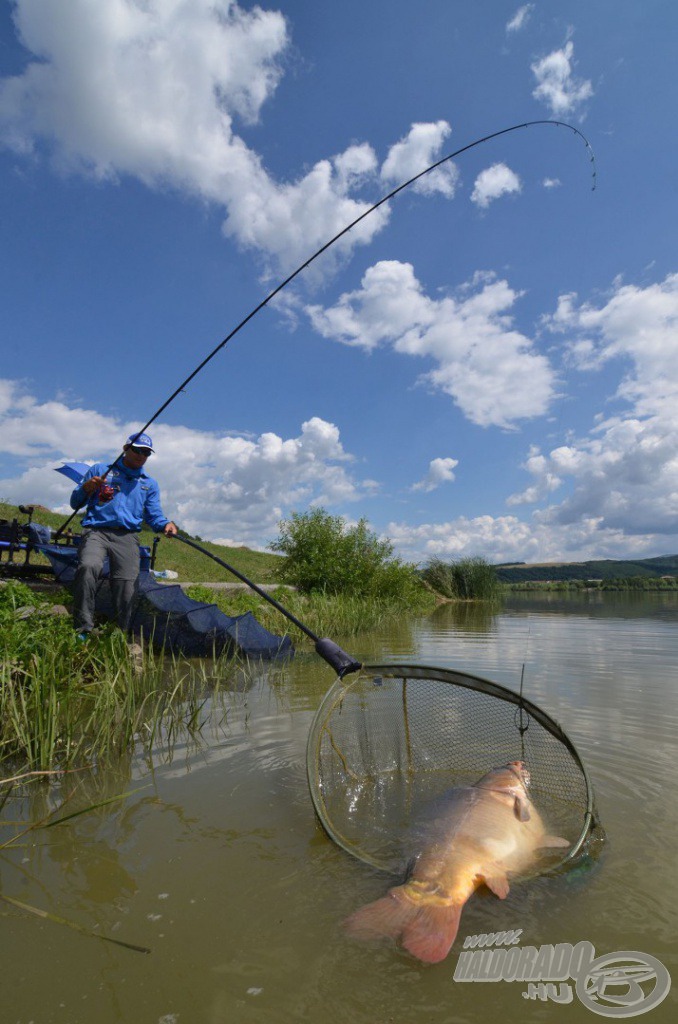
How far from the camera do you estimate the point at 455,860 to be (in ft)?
8.00

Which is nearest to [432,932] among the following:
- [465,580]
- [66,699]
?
[66,699]

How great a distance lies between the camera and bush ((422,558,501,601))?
1266 inches

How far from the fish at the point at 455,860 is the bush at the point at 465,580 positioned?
29370 millimetres

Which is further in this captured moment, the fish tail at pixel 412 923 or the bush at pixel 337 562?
the bush at pixel 337 562

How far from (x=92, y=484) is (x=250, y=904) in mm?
5300

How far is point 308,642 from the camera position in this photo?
1099 cm

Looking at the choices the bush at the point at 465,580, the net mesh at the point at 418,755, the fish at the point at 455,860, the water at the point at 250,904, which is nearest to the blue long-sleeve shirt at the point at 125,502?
the water at the point at 250,904

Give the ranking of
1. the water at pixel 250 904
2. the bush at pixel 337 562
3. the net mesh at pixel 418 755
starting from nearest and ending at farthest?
the water at pixel 250 904
the net mesh at pixel 418 755
the bush at pixel 337 562

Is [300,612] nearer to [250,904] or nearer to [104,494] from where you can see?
[104,494]

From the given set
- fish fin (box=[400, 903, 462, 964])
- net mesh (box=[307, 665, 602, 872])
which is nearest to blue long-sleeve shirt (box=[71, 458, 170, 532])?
net mesh (box=[307, 665, 602, 872])

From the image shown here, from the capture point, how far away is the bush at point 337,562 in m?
19.7

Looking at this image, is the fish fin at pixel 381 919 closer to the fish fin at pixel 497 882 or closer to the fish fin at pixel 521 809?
the fish fin at pixel 497 882

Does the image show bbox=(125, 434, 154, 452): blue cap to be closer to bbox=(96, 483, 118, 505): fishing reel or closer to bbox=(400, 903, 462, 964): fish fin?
bbox=(96, 483, 118, 505): fishing reel

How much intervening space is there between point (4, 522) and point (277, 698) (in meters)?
5.97
